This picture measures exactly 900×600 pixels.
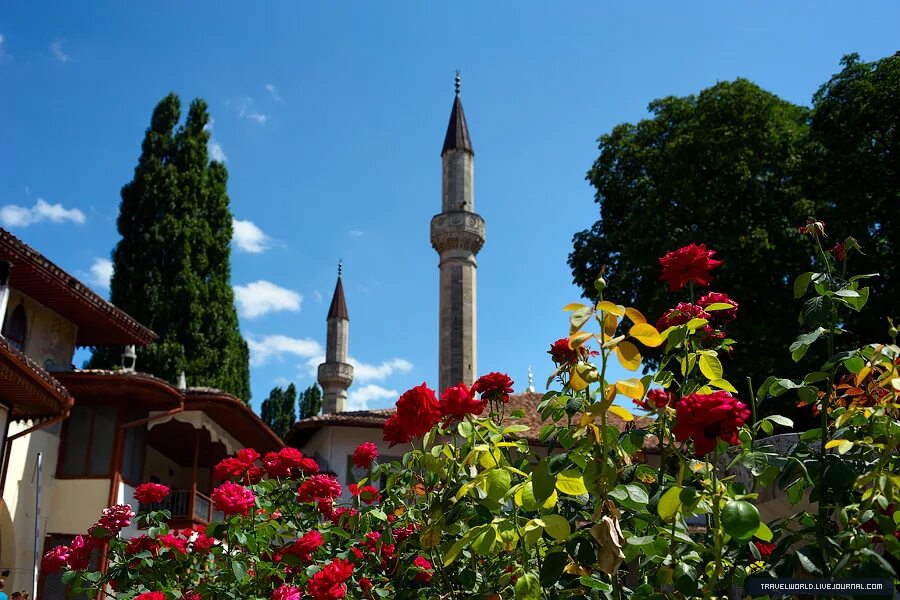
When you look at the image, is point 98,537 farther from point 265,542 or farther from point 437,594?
point 437,594

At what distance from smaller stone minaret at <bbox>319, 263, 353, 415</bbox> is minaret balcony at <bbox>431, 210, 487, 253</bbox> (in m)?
15.1

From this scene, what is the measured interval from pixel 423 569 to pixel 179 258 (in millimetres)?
21798

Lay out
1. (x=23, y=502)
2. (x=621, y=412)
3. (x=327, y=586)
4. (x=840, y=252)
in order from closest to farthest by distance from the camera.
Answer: (x=621, y=412) < (x=840, y=252) < (x=327, y=586) < (x=23, y=502)

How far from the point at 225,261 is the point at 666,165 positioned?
1294 centimetres

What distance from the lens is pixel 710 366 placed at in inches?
99.1

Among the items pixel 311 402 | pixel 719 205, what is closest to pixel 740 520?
pixel 719 205

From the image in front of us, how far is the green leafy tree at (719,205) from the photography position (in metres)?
18.0

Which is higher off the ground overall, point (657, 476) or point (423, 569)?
point (657, 476)

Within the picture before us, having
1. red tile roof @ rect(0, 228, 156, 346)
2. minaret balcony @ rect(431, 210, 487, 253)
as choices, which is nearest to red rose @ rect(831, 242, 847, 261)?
red tile roof @ rect(0, 228, 156, 346)

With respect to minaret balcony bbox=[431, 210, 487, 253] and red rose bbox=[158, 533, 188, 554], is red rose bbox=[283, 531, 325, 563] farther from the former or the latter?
minaret balcony bbox=[431, 210, 487, 253]

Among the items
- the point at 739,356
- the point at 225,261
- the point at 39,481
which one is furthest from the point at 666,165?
the point at 39,481

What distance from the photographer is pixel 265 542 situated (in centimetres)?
409

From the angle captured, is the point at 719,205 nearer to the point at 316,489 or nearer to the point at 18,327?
the point at 18,327

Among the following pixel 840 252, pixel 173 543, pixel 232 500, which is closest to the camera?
pixel 840 252
